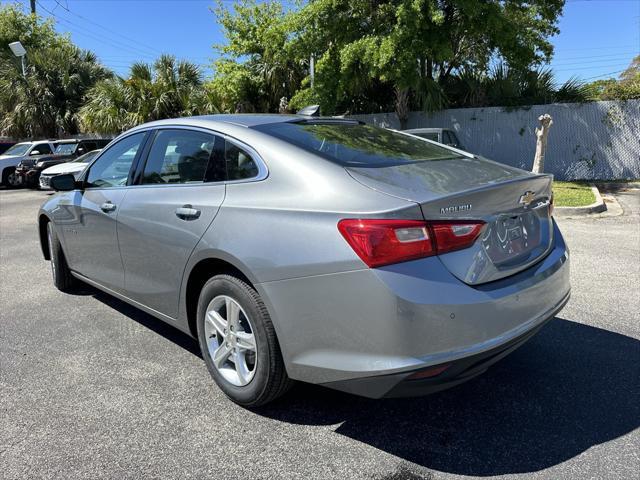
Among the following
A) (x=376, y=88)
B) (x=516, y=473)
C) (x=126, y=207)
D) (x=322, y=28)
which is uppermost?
(x=322, y=28)

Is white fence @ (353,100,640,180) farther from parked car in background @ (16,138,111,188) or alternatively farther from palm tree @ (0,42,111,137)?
palm tree @ (0,42,111,137)

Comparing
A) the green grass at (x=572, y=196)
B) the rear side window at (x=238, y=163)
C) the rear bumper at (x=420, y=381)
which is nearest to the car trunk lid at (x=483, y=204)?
the rear bumper at (x=420, y=381)

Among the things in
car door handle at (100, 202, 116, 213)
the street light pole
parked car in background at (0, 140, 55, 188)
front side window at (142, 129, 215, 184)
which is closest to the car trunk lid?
front side window at (142, 129, 215, 184)

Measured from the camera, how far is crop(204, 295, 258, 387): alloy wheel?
2.88 metres

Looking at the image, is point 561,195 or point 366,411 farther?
point 561,195

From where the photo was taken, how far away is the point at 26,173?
17.6 meters

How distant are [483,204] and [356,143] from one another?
3.32ft

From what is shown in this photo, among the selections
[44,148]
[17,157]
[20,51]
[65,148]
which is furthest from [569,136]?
[20,51]

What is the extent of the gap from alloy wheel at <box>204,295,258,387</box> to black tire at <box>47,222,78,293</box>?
2592mm

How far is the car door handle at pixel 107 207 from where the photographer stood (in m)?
3.84

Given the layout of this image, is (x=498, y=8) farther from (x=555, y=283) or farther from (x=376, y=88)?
(x=555, y=283)

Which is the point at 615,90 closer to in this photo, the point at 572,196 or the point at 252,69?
the point at 572,196

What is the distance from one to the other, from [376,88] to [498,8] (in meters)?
5.41

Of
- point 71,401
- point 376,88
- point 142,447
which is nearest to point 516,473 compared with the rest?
point 142,447
